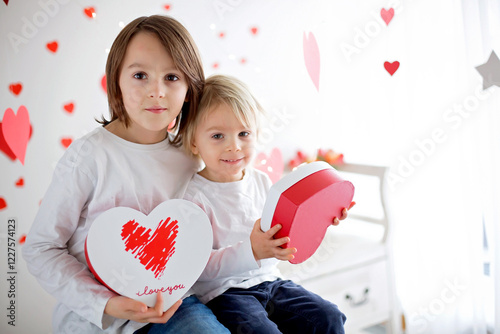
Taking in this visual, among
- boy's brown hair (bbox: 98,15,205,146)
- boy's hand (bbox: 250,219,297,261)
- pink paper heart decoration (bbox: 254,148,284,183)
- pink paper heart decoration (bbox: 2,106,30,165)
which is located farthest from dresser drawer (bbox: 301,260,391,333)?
pink paper heart decoration (bbox: 2,106,30,165)

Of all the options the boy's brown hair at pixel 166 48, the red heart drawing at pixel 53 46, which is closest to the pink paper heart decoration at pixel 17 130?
the red heart drawing at pixel 53 46

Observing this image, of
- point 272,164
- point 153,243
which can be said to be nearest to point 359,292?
point 272,164

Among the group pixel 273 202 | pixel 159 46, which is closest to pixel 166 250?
pixel 273 202

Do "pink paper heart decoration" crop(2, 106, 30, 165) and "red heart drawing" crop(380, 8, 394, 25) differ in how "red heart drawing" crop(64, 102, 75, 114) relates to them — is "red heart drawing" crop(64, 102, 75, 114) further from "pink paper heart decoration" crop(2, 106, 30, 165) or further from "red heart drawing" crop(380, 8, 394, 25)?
"red heart drawing" crop(380, 8, 394, 25)

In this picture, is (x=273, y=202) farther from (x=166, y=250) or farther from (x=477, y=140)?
(x=477, y=140)

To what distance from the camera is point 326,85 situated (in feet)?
7.68

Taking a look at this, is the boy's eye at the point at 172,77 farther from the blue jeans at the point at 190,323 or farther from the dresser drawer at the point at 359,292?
→ the dresser drawer at the point at 359,292

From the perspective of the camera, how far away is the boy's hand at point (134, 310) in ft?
3.39

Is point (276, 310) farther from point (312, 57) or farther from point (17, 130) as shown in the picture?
point (312, 57)

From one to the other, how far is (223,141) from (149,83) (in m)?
0.25

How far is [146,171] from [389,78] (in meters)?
1.52

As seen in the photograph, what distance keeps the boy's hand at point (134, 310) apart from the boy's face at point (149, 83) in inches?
15.9

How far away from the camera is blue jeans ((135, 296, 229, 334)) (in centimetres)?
108

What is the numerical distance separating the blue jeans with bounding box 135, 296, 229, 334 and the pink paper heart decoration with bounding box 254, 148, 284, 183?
3.32 feet
